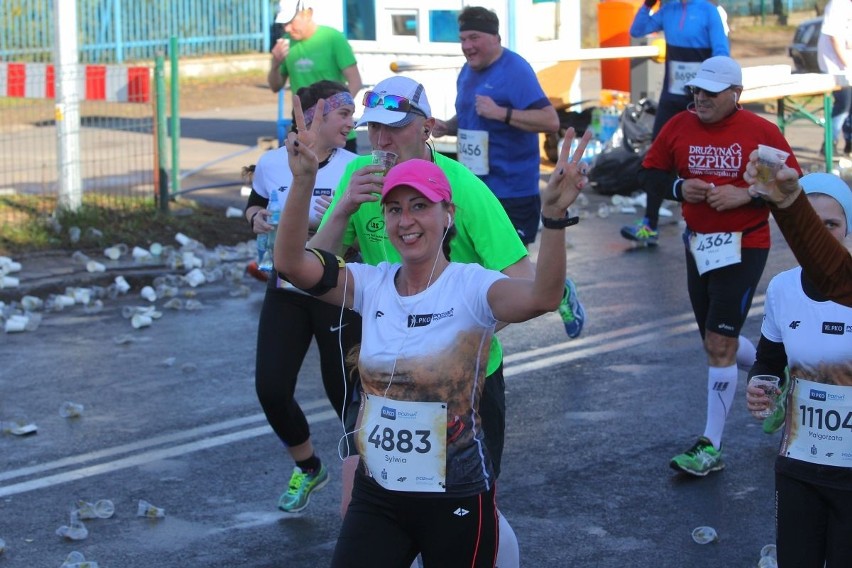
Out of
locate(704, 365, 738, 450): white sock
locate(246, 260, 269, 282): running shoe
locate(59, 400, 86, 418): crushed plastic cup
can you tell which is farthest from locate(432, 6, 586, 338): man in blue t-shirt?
locate(246, 260, 269, 282): running shoe

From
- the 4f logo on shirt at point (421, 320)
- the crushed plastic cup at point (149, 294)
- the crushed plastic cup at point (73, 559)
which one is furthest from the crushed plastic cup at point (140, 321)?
the 4f logo on shirt at point (421, 320)

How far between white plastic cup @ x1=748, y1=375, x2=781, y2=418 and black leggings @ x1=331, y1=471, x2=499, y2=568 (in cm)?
92

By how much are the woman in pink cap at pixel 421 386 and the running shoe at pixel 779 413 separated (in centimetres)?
92

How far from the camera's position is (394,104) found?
16.3 feet

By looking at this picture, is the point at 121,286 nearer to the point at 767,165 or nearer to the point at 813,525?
the point at 813,525

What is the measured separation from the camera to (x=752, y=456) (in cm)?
700

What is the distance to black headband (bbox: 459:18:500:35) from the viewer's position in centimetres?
809

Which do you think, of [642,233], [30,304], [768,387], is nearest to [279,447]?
[768,387]

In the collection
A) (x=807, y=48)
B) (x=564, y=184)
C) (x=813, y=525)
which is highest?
(x=807, y=48)

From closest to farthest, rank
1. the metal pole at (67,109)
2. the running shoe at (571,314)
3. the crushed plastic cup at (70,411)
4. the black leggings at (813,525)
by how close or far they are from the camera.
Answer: the black leggings at (813,525) → the crushed plastic cup at (70,411) → the running shoe at (571,314) → the metal pole at (67,109)

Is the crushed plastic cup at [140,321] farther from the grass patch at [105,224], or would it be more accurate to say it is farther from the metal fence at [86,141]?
the metal fence at [86,141]

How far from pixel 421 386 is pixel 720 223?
3.20 meters

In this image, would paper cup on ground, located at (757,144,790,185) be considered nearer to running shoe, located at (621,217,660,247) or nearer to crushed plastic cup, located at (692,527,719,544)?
crushed plastic cup, located at (692,527,719,544)

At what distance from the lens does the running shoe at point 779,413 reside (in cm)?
437
